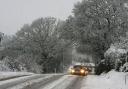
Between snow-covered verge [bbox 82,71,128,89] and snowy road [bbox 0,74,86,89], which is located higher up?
snowy road [bbox 0,74,86,89]

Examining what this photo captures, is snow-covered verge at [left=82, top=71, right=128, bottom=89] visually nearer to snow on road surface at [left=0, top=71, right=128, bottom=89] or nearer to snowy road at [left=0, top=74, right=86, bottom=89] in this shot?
snow on road surface at [left=0, top=71, right=128, bottom=89]

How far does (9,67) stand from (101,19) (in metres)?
14.4

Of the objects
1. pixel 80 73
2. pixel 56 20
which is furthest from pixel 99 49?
pixel 56 20

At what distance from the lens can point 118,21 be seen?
49.4 metres

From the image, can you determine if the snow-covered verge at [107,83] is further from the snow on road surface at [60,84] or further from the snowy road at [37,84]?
the snowy road at [37,84]

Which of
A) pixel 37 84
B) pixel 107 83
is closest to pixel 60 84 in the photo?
pixel 37 84

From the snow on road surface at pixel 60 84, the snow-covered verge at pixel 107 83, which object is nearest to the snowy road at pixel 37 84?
the snow on road surface at pixel 60 84

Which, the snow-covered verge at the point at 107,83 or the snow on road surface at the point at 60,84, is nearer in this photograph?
the snow on road surface at the point at 60,84

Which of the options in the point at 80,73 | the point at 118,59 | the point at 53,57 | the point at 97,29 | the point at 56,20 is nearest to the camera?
the point at 118,59

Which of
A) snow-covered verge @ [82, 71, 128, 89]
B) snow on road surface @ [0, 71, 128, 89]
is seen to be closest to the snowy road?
snow on road surface @ [0, 71, 128, 89]

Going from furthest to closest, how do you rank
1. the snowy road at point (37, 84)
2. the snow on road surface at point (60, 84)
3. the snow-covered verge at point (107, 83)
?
the snow-covered verge at point (107, 83) < the snow on road surface at point (60, 84) < the snowy road at point (37, 84)

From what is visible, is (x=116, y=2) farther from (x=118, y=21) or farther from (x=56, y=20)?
(x=56, y=20)

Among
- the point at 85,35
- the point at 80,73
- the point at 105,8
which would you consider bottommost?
the point at 80,73

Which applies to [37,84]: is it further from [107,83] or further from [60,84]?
[107,83]
